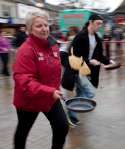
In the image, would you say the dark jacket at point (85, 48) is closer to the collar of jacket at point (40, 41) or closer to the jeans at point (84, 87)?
the jeans at point (84, 87)

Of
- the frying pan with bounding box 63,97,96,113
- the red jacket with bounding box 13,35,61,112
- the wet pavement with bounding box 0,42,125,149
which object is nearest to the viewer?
the red jacket with bounding box 13,35,61,112

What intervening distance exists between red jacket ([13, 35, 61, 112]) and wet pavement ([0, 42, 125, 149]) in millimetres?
1439

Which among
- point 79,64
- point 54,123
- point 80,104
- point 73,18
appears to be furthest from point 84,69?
point 73,18

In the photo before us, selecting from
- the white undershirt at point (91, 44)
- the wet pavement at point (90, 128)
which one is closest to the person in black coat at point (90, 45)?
the white undershirt at point (91, 44)

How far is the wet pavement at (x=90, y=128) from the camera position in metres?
5.16

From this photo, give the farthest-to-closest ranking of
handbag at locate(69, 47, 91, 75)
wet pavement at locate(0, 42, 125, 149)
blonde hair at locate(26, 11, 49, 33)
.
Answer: handbag at locate(69, 47, 91, 75), wet pavement at locate(0, 42, 125, 149), blonde hair at locate(26, 11, 49, 33)

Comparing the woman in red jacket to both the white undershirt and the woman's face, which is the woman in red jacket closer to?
the woman's face

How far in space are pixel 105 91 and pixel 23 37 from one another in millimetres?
6923

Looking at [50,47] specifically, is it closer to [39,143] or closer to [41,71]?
[41,71]

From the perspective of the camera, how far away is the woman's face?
3686 mm

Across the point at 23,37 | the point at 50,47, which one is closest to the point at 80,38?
the point at 50,47

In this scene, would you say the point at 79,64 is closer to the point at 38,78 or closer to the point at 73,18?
the point at 38,78

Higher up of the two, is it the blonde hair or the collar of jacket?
the blonde hair

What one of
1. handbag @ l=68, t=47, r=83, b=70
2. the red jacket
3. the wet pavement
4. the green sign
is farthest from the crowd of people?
the green sign
